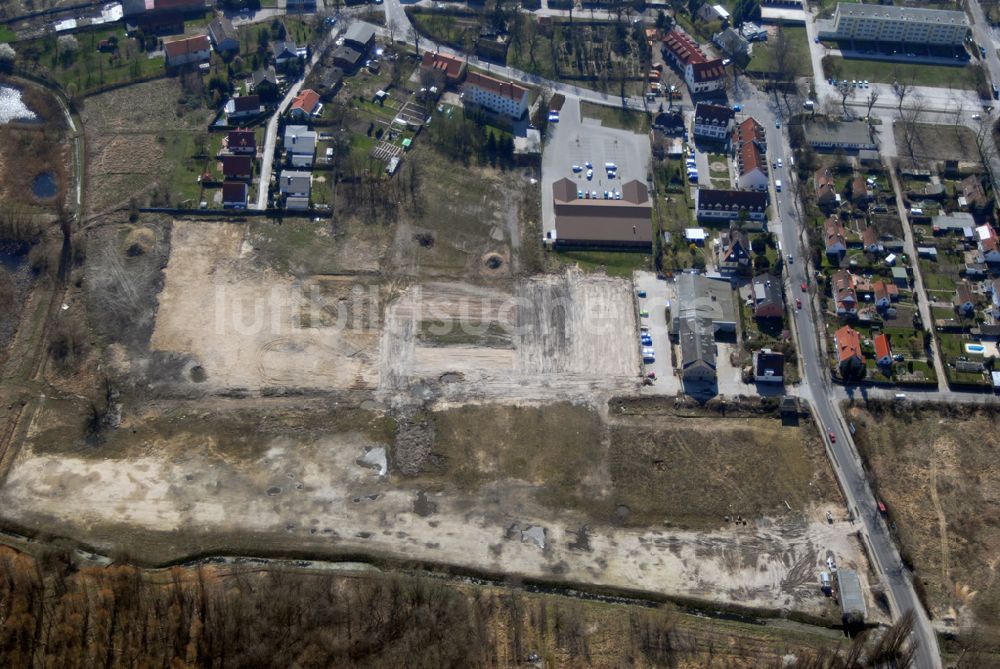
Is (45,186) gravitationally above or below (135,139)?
below

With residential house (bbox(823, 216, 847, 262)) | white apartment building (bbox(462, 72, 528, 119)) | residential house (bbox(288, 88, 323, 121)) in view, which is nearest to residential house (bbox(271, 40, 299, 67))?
residential house (bbox(288, 88, 323, 121))

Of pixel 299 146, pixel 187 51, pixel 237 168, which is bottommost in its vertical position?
pixel 237 168

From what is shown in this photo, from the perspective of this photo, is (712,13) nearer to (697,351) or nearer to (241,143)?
(697,351)

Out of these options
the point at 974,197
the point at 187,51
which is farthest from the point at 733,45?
the point at 187,51

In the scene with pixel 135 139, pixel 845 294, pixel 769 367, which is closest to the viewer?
pixel 769 367

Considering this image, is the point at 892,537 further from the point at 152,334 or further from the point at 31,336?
the point at 31,336

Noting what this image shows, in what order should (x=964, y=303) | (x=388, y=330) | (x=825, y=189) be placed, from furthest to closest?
1. (x=825, y=189)
2. (x=964, y=303)
3. (x=388, y=330)

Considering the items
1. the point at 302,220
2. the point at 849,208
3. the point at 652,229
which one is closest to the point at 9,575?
the point at 302,220
